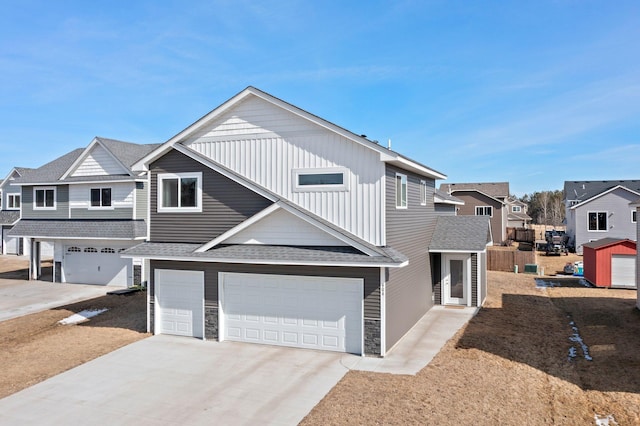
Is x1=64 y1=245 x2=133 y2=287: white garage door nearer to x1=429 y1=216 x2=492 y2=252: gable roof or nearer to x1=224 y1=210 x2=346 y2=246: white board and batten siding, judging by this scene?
x1=224 y1=210 x2=346 y2=246: white board and batten siding

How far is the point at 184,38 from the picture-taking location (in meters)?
17.6

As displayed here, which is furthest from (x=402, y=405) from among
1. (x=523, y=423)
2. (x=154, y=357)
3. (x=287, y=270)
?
(x=154, y=357)

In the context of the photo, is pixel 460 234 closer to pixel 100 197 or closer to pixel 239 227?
pixel 239 227

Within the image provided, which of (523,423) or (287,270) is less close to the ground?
(287,270)

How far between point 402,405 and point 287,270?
556cm

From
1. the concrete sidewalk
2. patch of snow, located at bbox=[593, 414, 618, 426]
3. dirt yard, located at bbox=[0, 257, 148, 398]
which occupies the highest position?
patch of snow, located at bbox=[593, 414, 618, 426]

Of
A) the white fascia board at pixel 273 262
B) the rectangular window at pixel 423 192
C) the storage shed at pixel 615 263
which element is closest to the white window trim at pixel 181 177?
the white fascia board at pixel 273 262

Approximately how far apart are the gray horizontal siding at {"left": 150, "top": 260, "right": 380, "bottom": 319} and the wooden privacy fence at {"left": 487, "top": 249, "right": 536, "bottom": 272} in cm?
2118

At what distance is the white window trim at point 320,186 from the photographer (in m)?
13.3

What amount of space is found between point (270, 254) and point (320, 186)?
269 cm

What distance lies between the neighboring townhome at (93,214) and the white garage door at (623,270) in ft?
85.7

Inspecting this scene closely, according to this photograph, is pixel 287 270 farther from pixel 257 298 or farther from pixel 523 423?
pixel 523 423

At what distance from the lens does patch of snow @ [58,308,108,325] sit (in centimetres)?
1683

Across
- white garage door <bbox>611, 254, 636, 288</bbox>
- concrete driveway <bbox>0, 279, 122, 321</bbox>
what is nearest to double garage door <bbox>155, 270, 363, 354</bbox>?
concrete driveway <bbox>0, 279, 122, 321</bbox>
